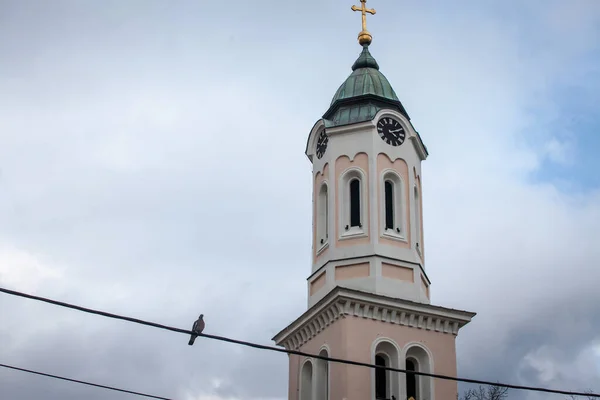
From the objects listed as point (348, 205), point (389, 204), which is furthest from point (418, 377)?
point (348, 205)

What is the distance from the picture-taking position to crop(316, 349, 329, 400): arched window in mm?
32312

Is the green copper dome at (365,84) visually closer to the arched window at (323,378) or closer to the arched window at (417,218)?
the arched window at (417,218)

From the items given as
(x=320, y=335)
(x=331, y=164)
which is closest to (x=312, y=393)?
(x=320, y=335)

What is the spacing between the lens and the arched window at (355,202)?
114ft

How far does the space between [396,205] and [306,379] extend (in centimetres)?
730

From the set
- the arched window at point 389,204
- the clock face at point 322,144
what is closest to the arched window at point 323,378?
the arched window at point 389,204

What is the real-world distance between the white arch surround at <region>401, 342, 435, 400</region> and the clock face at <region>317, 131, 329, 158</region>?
895 cm

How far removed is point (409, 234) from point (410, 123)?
491 centimetres

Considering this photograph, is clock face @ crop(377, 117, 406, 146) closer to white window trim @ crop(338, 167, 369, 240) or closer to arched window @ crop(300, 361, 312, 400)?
Result: white window trim @ crop(338, 167, 369, 240)

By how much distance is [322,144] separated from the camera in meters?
37.2

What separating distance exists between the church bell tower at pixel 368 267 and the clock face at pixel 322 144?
0.04m

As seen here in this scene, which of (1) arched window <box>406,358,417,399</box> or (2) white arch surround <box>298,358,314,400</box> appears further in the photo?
(2) white arch surround <box>298,358,314,400</box>

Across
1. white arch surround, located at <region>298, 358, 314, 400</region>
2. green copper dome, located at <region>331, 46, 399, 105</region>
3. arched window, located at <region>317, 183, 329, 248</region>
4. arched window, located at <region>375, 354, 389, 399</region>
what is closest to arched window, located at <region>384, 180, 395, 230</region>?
arched window, located at <region>317, 183, 329, 248</region>

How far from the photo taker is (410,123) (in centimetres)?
3697
